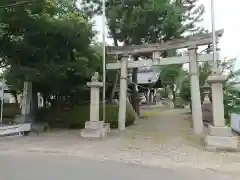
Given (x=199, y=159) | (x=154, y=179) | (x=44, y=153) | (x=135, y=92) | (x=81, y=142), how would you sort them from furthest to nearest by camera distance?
(x=135, y=92), (x=81, y=142), (x=44, y=153), (x=199, y=159), (x=154, y=179)

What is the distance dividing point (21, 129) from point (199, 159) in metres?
9.68

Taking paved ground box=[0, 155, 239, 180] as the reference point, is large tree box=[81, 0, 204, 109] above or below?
above

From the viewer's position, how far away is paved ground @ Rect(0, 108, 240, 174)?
8578 millimetres

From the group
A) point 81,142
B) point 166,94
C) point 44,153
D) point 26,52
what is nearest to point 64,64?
point 26,52

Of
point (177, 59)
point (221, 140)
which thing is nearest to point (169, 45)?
point (177, 59)

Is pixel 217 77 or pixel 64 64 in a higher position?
pixel 64 64

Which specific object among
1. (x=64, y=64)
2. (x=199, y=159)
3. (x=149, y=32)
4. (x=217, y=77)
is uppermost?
(x=149, y=32)

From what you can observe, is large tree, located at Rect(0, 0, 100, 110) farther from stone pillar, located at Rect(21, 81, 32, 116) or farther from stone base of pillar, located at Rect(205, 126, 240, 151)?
stone base of pillar, located at Rect(205, 126, 240, 151)

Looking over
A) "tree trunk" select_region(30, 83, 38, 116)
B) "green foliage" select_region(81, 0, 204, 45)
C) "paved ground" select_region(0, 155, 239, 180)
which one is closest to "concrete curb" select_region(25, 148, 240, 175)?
"paved ground" select_region(0, 155, 239, 180)

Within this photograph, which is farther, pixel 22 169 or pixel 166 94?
pixel 166 94

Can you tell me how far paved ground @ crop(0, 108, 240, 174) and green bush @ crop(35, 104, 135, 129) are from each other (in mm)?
2776

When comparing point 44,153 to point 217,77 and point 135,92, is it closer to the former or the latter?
point 217,77

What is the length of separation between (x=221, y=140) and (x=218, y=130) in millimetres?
422

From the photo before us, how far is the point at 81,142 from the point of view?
39.8 feet
